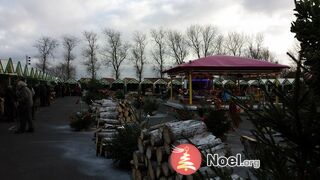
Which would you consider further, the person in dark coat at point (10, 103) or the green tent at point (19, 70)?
the green tent at point (19, 70)

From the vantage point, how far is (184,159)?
505 centimetres

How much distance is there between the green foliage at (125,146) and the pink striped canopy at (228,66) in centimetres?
1369

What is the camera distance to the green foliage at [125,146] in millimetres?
8905

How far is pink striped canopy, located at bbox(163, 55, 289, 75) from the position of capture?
2292 cm

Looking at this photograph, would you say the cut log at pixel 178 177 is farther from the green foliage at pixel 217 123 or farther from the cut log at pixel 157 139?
the green foliage at pixel 217 123

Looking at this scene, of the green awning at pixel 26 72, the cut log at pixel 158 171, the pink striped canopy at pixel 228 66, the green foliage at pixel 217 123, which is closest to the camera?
the cut log at pixel 158 171

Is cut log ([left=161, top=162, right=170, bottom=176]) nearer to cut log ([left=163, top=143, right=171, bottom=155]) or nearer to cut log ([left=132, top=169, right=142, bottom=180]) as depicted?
cut log ([left=163, top=143, right=171, bottom=155])

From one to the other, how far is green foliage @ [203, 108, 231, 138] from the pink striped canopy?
1156 cm

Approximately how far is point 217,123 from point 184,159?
6044 mm

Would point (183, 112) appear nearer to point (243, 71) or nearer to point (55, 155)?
point (55, 155)

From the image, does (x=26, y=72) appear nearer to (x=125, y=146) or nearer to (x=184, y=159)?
(x=125, y=146)

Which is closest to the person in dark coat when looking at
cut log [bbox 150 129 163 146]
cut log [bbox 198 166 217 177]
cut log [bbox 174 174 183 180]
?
cut log [bbox 150 129 163 146]

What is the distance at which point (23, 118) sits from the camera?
52.5 feet

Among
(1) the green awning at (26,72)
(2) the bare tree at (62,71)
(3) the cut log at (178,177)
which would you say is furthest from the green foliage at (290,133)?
(2) the bare tree at (62,71)
